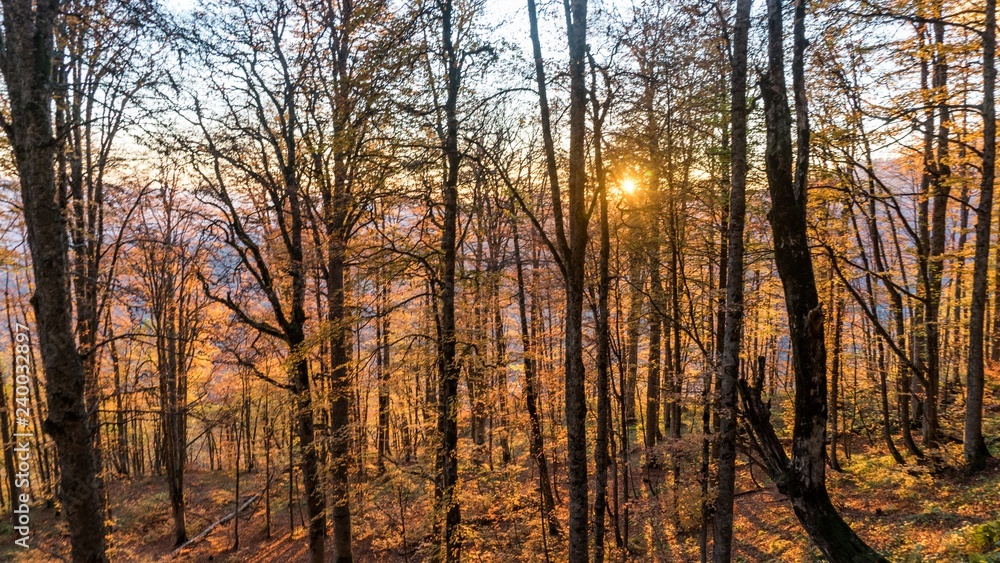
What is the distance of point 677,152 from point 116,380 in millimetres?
17024

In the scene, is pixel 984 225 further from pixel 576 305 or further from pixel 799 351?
pixel 576 305

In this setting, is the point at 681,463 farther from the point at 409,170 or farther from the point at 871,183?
the point at 409,170

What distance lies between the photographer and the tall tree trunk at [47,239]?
3.81m

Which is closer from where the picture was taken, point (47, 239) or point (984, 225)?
point (47, 239)

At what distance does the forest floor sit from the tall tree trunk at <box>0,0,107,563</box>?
443 centimetres

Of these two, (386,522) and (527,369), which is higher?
(527,369)

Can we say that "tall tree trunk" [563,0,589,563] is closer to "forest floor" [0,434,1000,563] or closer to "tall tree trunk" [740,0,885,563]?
"tall tree trunk" [740,0,885,563]

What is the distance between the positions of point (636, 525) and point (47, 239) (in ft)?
40.8

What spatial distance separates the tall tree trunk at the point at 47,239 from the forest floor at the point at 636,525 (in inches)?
175

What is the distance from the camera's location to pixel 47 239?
3830 millimetres

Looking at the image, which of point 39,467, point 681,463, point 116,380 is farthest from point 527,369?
point 39,467

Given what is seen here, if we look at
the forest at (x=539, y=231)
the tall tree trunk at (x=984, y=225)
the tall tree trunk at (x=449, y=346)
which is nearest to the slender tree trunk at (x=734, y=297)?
the forest at (x=539, y=231)

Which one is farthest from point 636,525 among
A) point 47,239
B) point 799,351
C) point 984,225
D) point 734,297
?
point 47,239

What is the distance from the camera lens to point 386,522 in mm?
12508
